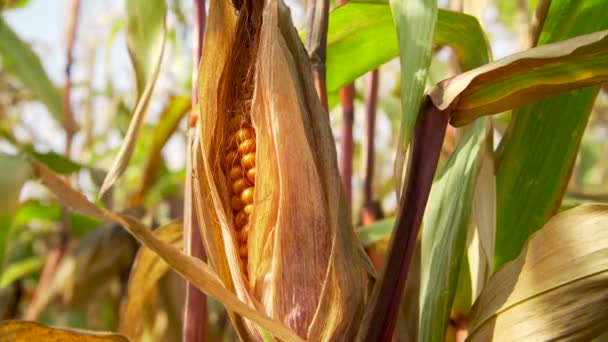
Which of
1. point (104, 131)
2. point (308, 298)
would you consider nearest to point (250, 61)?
point (308, 298)

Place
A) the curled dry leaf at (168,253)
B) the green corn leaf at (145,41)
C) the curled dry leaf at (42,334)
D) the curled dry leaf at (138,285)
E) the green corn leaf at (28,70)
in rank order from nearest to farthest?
the curled dry leaf at (168,253)
the curled dry leaf at (42,334)
the green corn leaf at (145,41)
the curled dry leaf at (138,285)
the green corn leaf at (28,70)

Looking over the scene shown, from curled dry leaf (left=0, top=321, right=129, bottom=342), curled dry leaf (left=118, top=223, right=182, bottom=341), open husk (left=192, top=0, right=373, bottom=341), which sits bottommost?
curled dry leaf (left=118, top=223, right=182, bottom=341)

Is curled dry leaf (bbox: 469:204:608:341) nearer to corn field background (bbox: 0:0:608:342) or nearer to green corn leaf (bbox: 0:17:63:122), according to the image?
corn field background (bbox: 0:0:608:342)

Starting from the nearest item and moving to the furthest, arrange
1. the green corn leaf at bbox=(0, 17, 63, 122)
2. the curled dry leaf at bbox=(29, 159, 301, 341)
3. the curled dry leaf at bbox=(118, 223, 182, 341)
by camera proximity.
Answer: the curled dry leaf at bbox=(29, 159, 301, 341) < the curled dry leaf at bbox=(118, 223, 182, 341) < the green corn leaf at bbox=(0, 17, 63, 122)

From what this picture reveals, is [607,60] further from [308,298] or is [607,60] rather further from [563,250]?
[308,298]

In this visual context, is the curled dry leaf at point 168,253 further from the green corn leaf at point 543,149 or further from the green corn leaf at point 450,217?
Result: the green corn leaf at point 543,149

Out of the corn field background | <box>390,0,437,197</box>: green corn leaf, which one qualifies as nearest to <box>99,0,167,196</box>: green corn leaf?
the corn field background

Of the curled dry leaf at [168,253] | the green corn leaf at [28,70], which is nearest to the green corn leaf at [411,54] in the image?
the curled dry leaf at [168,253]

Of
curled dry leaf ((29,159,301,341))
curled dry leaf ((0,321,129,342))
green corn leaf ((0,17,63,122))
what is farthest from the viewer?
green corn leaf ((0,17,63,122))
